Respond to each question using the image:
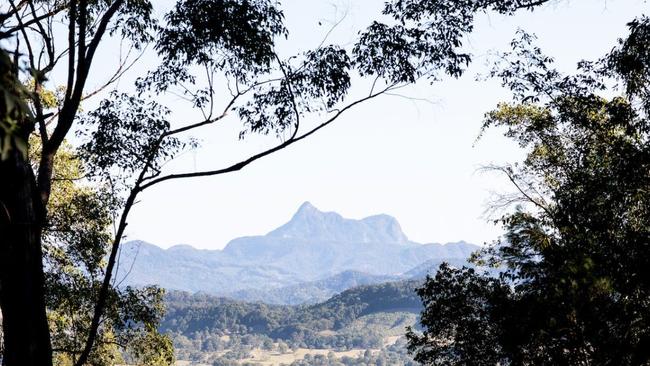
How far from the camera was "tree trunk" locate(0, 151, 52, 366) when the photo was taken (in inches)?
216

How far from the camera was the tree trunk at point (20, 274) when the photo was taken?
18.0 ft

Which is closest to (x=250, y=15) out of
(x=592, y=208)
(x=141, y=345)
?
(x=592, y=208)

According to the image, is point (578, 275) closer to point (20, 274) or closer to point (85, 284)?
point (20, 274)

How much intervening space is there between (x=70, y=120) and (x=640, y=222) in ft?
31.2

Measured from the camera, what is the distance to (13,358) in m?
5.45

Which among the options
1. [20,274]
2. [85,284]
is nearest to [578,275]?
[20,274]

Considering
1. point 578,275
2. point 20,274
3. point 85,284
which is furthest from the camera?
point 85,284

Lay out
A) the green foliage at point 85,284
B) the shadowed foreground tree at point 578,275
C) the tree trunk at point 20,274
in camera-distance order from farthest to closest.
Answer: the green foliage at point 85,284 < the shadowed foreground tree at point 578,275 < the tree trunk at point 20,274

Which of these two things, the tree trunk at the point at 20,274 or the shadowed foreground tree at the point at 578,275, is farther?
the shadowed foreground tree at the point at 578,275

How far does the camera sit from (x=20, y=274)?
18.3ft

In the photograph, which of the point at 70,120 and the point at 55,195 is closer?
the point at 70,120

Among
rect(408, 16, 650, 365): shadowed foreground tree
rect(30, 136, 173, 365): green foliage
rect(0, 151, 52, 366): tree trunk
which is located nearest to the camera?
rect(0, 151, 52, 366): tree trunk

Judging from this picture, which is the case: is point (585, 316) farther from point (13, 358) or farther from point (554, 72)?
point (13, 358)

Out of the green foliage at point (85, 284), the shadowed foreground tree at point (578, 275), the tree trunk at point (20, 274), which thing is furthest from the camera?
the green foliage at point (85, 284)
